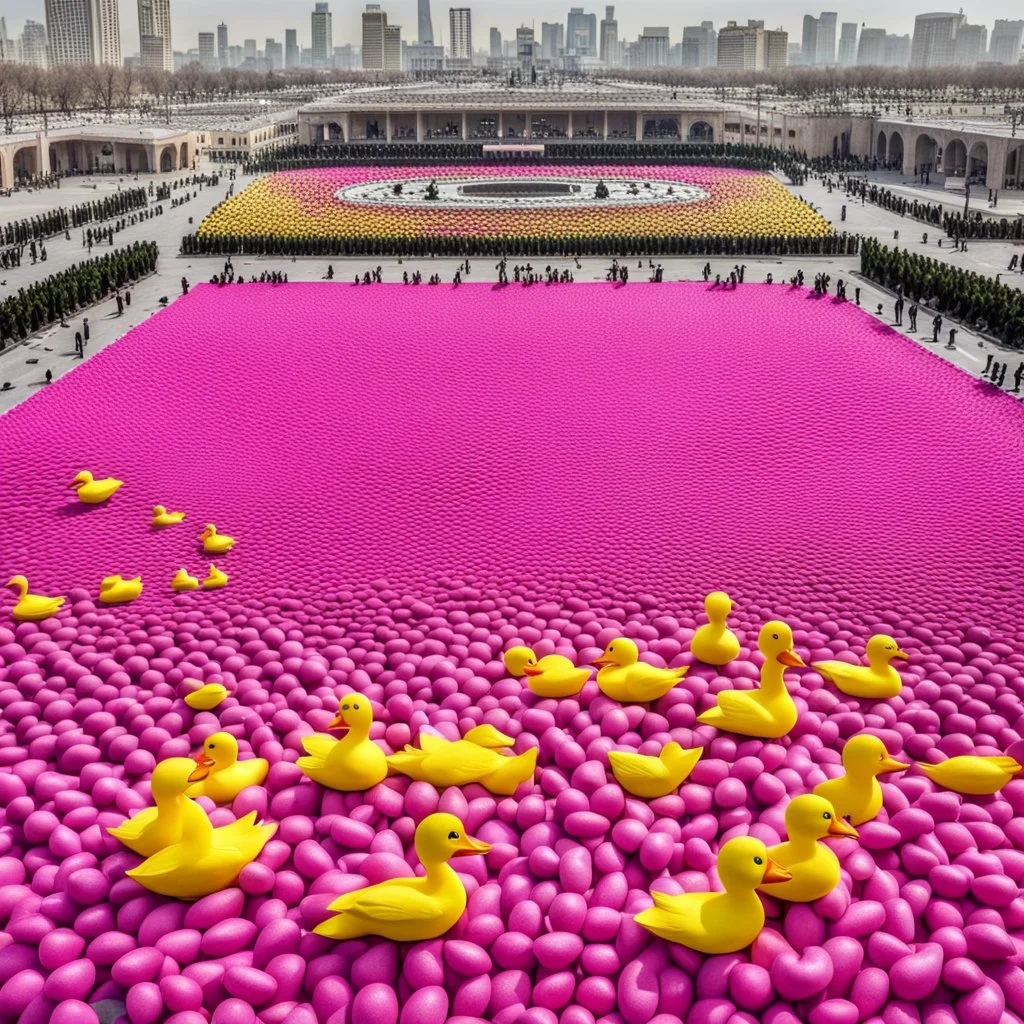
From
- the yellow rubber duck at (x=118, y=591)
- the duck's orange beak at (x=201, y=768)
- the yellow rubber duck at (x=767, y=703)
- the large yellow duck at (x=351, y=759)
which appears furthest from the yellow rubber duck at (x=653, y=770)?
the yellow rubber duck at (x=118, y=591)

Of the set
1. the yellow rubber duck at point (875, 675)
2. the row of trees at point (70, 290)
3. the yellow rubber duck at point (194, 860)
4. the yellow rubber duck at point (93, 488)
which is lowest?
the yellow rubber duck at point (194, 860)

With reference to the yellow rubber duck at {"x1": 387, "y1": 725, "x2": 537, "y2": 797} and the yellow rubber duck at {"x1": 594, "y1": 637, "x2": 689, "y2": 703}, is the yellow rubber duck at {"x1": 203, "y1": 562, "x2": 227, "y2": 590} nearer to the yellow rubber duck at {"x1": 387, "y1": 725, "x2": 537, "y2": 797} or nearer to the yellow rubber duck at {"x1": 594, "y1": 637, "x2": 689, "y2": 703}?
the yellow rubber duck at {"x1": 387, "y1": 725, "x2": 537, "y2": 797}

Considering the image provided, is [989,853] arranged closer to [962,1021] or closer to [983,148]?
[962,1021]

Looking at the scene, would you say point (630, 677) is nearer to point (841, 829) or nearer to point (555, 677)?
point (555, 677)

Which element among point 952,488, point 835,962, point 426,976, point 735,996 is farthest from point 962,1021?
point 952,488

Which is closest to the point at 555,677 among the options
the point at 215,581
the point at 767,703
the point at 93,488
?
the point at 767,703

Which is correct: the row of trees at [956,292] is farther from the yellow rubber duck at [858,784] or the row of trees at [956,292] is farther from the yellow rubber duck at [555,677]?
the yellow rubber duck at [858,784]
